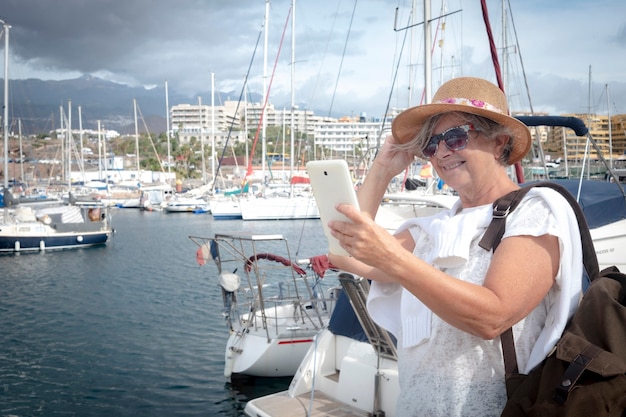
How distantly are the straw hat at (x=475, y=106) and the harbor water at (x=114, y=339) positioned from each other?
8.75m

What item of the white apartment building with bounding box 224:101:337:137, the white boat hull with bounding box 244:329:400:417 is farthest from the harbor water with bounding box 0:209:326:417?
the white apartment building with bounding box 224:101:337:137

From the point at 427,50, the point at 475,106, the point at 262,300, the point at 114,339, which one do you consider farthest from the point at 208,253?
the point at 475,106

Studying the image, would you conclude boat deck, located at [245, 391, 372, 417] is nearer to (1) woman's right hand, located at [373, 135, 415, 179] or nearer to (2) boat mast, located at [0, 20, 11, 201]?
(1) woman's right hand, located at [373, 135, 415, 179]

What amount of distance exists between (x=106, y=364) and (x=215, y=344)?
2375mm

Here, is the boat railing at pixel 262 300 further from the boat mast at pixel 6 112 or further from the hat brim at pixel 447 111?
the boat mast at pixel 6 112

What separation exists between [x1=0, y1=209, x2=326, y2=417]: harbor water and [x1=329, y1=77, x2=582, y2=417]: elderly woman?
8.60 meters

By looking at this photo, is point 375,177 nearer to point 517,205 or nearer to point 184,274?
point 517,205

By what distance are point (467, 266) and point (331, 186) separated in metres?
0.44

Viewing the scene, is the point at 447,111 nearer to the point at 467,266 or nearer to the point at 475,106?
the point at 475,106

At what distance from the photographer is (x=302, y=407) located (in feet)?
20.1

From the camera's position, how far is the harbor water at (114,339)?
10273 mm

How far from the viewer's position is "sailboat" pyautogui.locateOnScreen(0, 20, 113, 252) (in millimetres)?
28828

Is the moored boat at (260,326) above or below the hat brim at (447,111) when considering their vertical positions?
below

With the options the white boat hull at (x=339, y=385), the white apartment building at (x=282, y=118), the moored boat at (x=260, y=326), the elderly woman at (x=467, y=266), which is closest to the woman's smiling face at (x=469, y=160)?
the elderly woman at (x=467, y=266)
